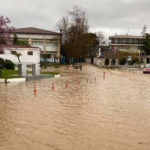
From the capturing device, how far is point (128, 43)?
289 ft

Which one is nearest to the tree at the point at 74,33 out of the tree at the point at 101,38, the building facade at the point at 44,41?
the building facade at the point at 44,41

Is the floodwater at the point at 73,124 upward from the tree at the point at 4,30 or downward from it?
downward

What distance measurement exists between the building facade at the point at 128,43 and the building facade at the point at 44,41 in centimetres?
2786

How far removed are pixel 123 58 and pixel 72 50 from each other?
16.8m

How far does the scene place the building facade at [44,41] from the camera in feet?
216

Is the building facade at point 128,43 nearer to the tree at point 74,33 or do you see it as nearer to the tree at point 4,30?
the tree at point 74,33

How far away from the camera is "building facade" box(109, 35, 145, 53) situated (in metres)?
87.4

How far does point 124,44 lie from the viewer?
87.4m

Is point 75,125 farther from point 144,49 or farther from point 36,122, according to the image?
point 144,49

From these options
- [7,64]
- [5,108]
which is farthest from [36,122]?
[7,64]

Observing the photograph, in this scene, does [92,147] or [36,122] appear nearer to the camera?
[92,147]

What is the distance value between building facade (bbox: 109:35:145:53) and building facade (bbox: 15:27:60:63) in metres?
27.9

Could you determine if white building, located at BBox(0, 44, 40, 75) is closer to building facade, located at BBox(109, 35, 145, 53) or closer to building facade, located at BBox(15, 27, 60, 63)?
building facade, located at BBox(15, 27, 60, 63)

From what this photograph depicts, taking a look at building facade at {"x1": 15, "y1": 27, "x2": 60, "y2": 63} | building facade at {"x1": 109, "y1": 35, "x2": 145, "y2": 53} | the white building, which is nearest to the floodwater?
the white building
